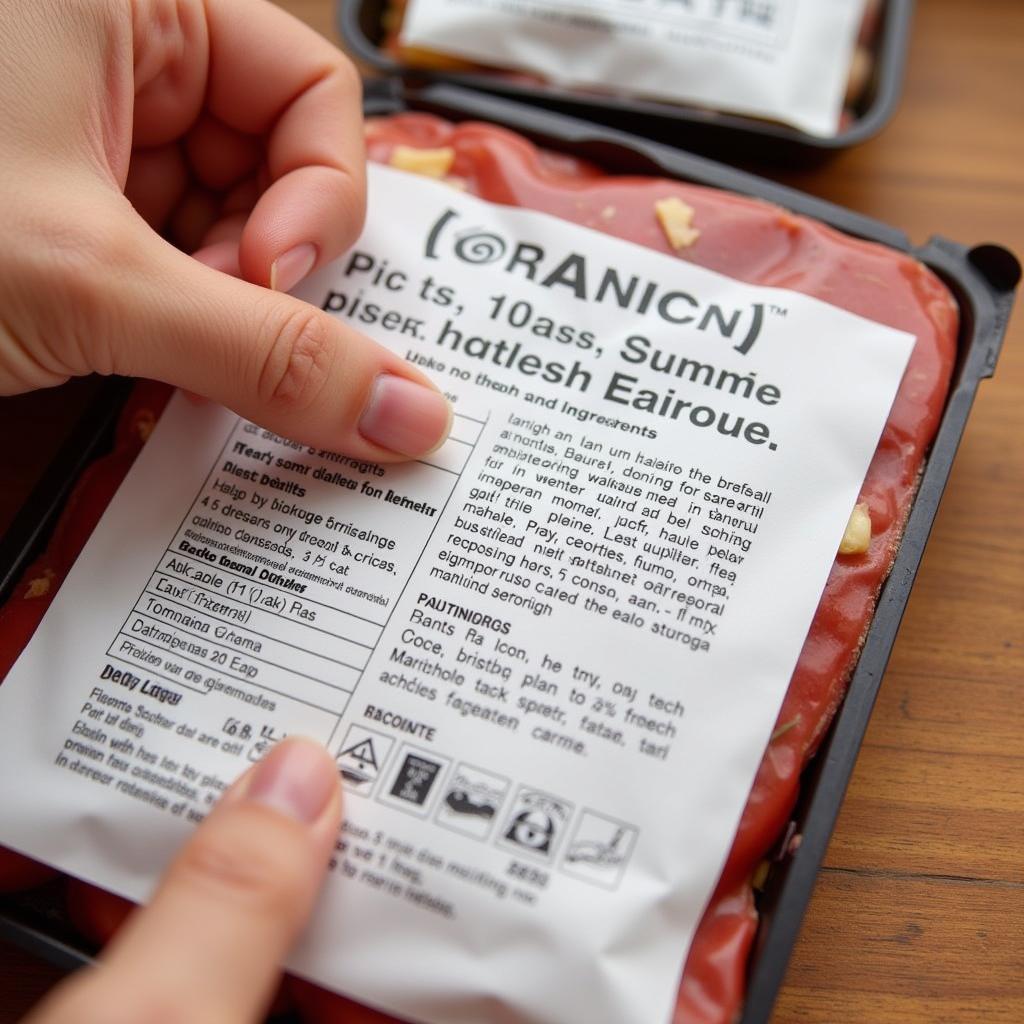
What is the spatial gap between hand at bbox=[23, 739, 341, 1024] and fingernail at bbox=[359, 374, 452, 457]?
0.19 m

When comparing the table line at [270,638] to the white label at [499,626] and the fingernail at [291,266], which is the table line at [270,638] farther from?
the fingernail at [291,266]

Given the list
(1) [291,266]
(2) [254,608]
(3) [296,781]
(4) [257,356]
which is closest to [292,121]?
(1) [291,266]

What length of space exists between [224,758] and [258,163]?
43 cm

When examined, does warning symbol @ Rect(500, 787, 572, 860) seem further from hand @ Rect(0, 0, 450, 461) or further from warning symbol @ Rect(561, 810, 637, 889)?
hand @ Rect(0, 0, 450, 461)

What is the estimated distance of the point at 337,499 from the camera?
58cm

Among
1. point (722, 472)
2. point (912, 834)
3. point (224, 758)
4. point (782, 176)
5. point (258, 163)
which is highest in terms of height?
point (782, 176)

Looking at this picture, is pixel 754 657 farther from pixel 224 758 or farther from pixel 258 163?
pixel 258 163

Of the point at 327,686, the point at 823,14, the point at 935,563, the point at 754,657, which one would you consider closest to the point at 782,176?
the point at 823,14

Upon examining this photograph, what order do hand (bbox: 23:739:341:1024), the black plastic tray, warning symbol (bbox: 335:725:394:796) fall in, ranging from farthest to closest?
the black plastic tray → warning symbol (bbox: 335:725:394:796) → hand (bbox: 23:739:341:1024)

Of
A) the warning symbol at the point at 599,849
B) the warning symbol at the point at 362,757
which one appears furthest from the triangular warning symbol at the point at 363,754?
the warning symbol at the point at 599,849

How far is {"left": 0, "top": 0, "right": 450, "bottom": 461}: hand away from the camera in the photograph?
0.48 meters

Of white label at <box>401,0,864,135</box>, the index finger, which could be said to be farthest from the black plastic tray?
the index finger

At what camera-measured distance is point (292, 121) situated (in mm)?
638

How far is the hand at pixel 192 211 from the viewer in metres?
0.48
